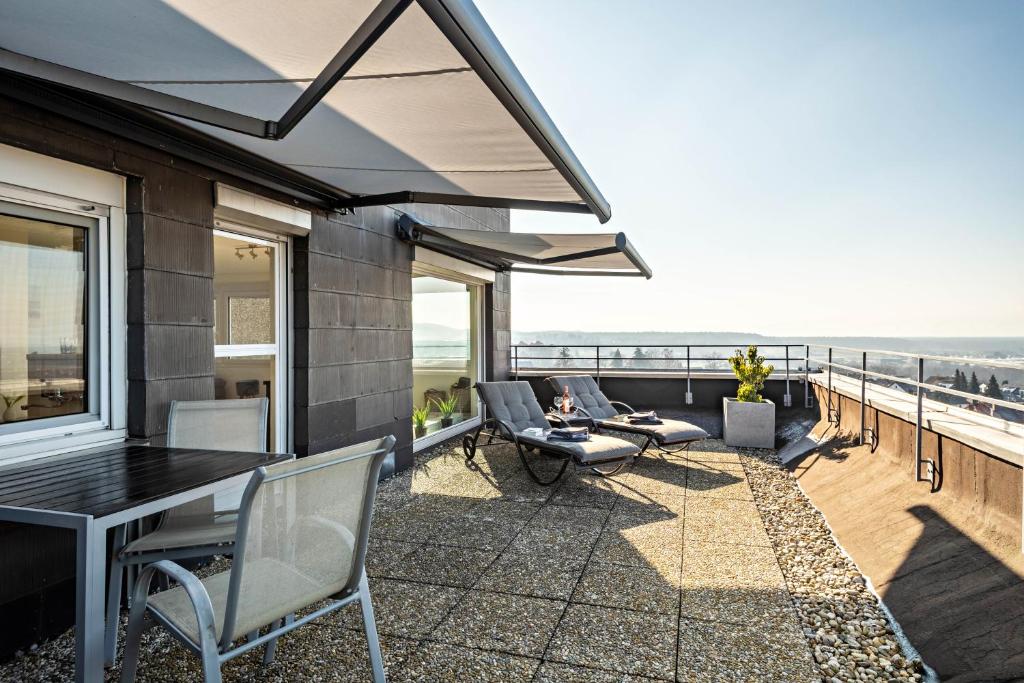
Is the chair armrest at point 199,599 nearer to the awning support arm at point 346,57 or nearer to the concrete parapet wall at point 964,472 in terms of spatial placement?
the awning support arm at point 346,57

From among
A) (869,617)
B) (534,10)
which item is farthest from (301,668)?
(534,10)

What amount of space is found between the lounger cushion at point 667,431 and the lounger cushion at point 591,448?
2.44ft

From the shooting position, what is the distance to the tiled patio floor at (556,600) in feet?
7.53

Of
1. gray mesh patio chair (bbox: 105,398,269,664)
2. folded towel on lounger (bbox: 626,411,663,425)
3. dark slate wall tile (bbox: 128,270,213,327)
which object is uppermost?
dark slate wall tile (bbox: 128,270,213,327)

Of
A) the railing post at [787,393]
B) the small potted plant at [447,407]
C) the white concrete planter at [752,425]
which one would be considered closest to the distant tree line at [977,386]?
the white concrete planter at [752,425]

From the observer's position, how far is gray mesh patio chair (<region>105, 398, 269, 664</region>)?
2352 millimetres

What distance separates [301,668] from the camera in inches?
89.5

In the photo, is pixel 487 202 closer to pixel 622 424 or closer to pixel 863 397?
pixel 622 424

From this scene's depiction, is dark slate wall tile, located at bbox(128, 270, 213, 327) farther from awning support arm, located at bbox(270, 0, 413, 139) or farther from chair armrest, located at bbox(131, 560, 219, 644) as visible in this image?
chair armrest, located at bbox(131, 560, 219, 644)

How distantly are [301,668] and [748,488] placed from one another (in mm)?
4142

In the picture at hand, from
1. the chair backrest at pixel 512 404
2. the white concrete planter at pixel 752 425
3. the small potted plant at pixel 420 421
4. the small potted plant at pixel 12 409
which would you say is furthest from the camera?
the white concrete planter at pixel 752 425

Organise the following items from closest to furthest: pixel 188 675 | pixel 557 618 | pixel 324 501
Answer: pixel 324 501 < pixel 188 675 < pixel 557 618

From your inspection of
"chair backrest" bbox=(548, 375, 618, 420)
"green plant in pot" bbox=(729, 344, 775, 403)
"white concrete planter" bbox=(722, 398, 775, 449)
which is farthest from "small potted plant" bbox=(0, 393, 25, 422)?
"green plant in pot" bbox=(729, 344, 775, 403)

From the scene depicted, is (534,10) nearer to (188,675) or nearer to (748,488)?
(748,488)
